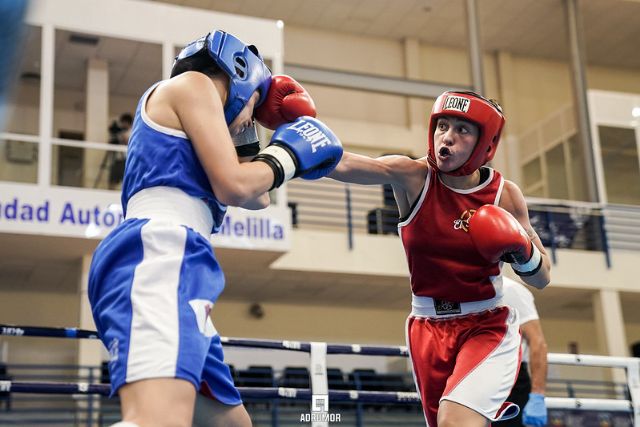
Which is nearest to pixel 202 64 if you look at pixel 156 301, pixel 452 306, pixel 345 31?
pixel 156 301

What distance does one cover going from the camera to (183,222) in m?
2.21

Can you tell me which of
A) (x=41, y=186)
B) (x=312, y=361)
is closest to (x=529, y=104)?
(x=41, y=186)

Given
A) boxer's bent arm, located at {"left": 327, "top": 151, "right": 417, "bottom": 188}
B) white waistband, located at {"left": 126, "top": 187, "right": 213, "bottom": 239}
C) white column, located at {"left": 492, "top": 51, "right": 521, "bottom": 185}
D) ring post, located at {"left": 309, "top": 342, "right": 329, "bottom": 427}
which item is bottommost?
ring post, located at {"left": 309, "top": 342, "right": 329, "bottom": 427}

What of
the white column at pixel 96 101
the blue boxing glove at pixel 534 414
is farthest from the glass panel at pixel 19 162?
the blue boxing glove at pixel 534 414

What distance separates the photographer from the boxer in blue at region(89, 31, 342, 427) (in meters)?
1.99

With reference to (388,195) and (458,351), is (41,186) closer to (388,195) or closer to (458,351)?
(388,195)

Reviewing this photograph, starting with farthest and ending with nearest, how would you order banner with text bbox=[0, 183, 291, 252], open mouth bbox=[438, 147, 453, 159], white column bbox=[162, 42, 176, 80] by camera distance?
white column bbox=[162, 42, 176, 80] → banner with text bbox=[0, 183, 291, 252] → open mouth bbox=[438, 147, 453, 159]

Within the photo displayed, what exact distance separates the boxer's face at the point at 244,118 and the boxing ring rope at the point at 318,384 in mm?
1548

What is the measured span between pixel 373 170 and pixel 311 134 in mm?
825

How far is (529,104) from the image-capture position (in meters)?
16.6

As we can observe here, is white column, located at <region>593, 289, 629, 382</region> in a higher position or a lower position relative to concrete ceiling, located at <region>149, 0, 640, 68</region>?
lower

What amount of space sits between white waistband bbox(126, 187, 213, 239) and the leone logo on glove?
1.07 feet

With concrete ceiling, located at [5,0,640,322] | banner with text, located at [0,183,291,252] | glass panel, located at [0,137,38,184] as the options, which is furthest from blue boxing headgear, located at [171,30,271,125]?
glass panel, located at [0,137,38,184]

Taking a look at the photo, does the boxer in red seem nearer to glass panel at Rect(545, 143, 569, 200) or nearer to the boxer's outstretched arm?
the boxer's outstretched arm
